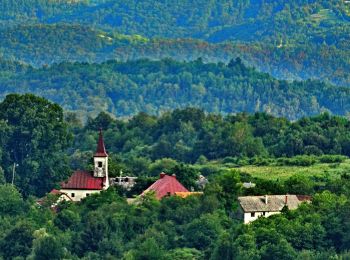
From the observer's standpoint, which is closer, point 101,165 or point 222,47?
point 101,165

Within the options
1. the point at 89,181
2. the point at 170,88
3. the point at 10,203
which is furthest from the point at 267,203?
the point at 170,88

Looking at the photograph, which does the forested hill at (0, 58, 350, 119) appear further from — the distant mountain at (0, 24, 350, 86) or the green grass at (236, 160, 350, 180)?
the green grass at (236, 160, 350, 180)

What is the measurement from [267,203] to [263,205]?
0.25 m

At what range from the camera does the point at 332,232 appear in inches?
2795

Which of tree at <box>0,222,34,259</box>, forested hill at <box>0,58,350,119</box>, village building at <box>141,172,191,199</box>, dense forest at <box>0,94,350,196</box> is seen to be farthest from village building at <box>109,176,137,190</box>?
forested hill at <box>0,58,350,119</box>

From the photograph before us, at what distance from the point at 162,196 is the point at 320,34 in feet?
370

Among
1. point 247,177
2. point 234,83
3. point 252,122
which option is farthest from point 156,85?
point 247,177

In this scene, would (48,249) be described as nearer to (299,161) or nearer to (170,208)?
(170,208)

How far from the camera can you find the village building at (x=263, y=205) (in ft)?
239

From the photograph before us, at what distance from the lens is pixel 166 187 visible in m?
78.9

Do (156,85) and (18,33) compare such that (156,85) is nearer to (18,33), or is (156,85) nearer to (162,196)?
(18,33)

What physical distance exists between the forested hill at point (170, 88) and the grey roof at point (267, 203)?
86098 millimetres

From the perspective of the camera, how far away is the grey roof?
7300 centimetres

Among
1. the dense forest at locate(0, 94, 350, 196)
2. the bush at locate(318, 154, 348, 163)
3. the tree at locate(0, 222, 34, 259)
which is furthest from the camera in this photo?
the dense forest at locate(0, 94, 350, 196)
